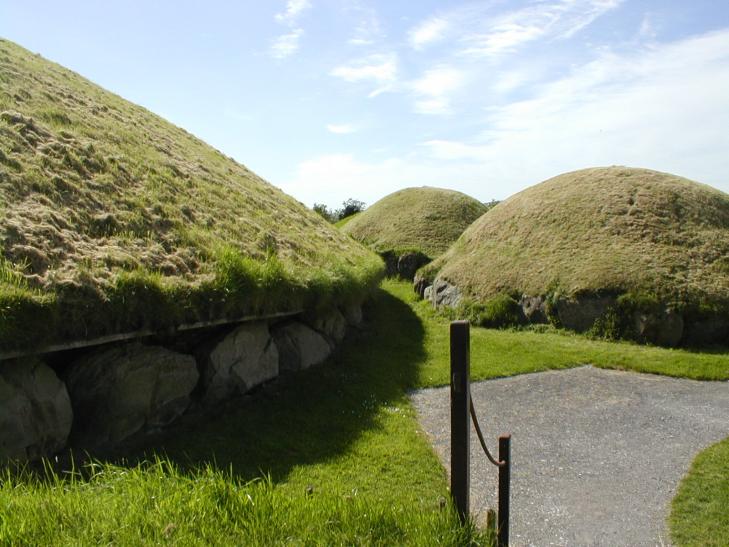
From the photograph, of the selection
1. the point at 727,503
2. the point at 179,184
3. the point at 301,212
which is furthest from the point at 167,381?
the point at 301,212

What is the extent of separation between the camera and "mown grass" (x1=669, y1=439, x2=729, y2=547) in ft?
17.7

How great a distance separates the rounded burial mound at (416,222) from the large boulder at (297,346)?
14.0m

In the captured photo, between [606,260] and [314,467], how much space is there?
11.3 m

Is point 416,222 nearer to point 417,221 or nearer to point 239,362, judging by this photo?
point 417,221

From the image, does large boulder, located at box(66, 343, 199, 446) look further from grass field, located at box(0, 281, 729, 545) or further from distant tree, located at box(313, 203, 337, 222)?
distant tree, located at box(313, 203, 337, 222)

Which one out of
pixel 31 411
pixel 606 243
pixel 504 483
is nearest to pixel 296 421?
pixel 31 411

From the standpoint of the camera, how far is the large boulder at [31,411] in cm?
587

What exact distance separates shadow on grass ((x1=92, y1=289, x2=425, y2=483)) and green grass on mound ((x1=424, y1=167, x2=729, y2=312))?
562 cm

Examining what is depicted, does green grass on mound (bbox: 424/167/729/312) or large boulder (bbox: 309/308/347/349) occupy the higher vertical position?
green grass on mound (bbox: 424/167/729/312)

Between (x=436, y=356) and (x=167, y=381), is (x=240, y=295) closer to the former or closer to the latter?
(x=167, y=381)

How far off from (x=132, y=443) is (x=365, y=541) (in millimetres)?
4009

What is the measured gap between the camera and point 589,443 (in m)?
Result: 7.82

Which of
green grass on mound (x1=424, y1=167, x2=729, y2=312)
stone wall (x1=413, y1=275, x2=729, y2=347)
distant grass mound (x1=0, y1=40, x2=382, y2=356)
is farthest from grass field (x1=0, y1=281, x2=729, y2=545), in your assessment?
green grass on mound (x1=424, y1=167, x2=729, y2=312)

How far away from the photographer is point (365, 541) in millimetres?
4062
